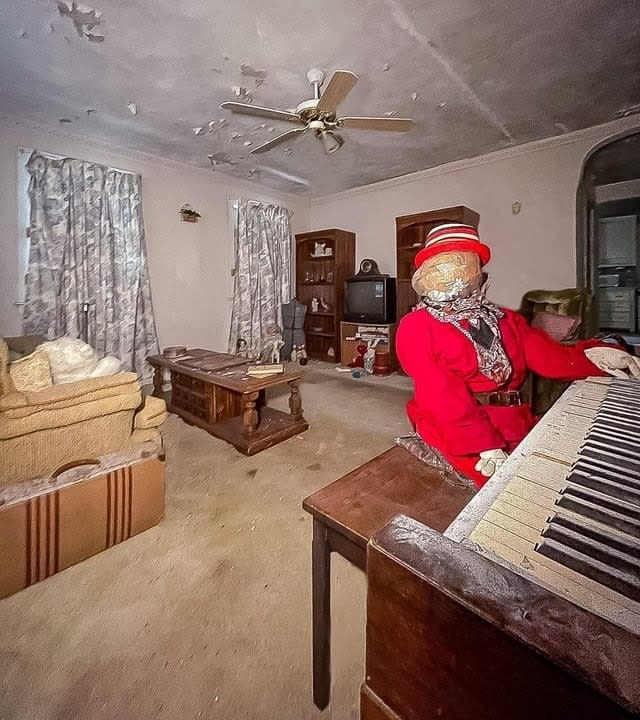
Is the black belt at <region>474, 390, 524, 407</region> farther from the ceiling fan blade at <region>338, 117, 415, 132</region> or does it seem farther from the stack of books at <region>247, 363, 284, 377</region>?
the ceiling fan blade at <region>338, 117, 415, 132</region>

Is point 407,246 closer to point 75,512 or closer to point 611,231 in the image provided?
point 611,231

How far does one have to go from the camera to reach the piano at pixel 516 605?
24 centimetres

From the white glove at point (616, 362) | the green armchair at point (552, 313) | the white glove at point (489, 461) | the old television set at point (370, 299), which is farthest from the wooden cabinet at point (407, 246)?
the white glove at point (489, 461)

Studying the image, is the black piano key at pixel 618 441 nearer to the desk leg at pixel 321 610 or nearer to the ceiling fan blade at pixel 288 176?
the desk leg at pixel 321 610

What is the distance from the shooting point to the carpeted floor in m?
0.89

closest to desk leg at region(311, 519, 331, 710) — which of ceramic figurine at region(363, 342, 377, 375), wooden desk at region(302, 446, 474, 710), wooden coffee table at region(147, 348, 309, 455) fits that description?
wooden desk at region(302, 446, 474, 710)

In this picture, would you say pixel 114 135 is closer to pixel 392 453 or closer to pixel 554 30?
pixel 554 30

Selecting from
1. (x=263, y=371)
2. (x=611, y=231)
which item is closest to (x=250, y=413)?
(x=263, y=371)

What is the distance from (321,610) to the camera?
813mm

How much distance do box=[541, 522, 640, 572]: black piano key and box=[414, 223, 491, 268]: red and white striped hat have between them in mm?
1090

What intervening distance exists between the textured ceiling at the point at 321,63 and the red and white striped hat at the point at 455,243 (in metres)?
1.31

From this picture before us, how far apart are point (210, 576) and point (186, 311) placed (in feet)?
11.1

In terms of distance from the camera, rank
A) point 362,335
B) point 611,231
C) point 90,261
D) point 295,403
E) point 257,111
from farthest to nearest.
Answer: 1. point 362,335
2. point 611,231
3. point 90,261
4. point 295,403
5. point 257,111

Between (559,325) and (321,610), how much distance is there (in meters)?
2.36
